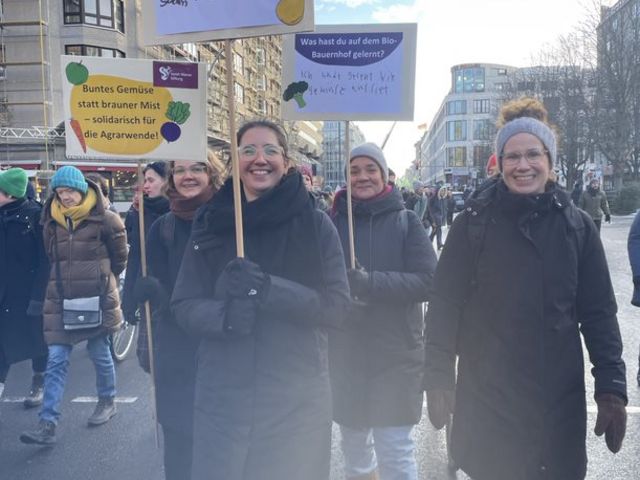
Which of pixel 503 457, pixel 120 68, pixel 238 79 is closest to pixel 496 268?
pixel 503 457

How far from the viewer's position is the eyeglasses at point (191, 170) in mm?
3447

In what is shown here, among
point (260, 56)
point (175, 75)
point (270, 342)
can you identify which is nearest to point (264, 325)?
A: point (270, 342)

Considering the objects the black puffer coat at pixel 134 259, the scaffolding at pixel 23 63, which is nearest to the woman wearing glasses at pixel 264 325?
the black puffer coat at pixel 134 259

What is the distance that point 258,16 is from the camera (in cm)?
266

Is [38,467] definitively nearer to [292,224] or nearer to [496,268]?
[292,224]

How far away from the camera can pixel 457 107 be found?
374 feet

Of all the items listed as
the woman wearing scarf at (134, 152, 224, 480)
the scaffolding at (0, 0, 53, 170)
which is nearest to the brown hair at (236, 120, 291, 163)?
the woman wearing scarf at (134, 152, 224, 480)

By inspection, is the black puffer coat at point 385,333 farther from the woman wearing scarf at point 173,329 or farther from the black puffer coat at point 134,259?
the black puffer coat at point 134,259

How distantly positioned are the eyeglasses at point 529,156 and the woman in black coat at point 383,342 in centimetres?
88

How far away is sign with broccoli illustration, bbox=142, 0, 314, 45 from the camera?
2662 mm

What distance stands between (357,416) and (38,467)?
2.37 metres

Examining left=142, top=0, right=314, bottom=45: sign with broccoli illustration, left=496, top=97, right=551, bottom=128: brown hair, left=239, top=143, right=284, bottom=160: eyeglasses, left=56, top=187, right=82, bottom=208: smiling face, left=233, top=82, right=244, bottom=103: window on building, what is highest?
left=233, top=82, right=244, bottom=103: window on building

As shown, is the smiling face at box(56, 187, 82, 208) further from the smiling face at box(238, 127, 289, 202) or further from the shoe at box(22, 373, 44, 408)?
the smiling face at box(238, 127, 289, 202)

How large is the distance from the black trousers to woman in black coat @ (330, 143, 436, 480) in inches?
30.8
